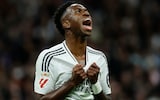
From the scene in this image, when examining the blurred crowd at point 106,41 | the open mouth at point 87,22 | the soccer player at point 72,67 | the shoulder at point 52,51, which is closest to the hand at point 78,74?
the soccer player at point 72,67

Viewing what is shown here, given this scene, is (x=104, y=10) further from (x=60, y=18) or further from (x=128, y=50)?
(x=60, y=18)

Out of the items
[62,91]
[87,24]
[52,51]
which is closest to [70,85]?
[62,91]

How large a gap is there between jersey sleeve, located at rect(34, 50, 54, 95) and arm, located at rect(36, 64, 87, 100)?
0.30 feet

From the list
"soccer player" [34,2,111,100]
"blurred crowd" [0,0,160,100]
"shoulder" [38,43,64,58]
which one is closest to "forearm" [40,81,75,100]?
"soccer player" [34,2,111,100]

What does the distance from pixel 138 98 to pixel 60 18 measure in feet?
20.0

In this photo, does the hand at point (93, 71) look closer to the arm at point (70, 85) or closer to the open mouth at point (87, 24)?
the arm at point (70, 85)

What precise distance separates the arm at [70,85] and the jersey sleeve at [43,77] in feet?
0.30

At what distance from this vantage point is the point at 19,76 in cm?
1295

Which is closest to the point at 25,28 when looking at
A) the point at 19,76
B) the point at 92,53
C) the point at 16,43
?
the point at 16,43

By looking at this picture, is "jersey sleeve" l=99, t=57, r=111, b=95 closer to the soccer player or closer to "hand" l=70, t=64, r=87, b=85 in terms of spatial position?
the soccer player

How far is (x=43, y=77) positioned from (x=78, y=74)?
0.37 metres

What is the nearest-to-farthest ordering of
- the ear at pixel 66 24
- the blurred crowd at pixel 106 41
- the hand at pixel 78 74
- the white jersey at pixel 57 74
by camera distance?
1. the hand at pixel 78 74
2. the white jersey at pixel 57 74
3. the ear at pixel 66 24
4. the blurred crowd at pixel 106 41

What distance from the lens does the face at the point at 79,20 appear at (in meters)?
6.53

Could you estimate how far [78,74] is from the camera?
6.27 metres
